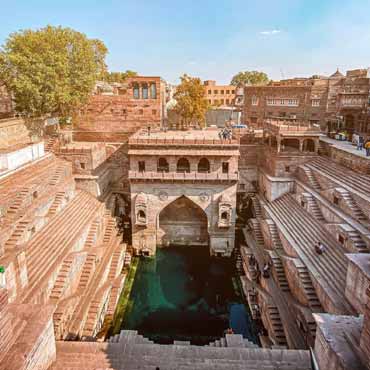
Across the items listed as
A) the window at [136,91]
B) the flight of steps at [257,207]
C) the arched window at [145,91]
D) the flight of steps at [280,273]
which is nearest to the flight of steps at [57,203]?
the flight of steps at [280,273]

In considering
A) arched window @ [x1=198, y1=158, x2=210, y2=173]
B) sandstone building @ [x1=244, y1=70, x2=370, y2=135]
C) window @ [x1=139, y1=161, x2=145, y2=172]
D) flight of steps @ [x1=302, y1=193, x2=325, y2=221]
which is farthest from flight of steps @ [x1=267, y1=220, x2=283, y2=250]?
sandstone building @ [x1=244, y1=70, x2=370, y2=135]

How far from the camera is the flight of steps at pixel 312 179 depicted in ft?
73.9

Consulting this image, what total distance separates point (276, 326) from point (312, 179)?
38.7ft

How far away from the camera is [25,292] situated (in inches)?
516

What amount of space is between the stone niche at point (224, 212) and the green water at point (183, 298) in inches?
110

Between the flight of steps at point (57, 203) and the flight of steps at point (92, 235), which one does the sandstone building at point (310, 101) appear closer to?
the flight of steps at point (92, 235)

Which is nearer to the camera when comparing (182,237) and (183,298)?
Result: (183,298)

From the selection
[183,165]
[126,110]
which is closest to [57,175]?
[183,165]

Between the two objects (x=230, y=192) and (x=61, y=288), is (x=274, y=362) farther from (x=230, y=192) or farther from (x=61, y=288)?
(x=230, y=192)

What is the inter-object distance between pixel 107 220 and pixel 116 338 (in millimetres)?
11529

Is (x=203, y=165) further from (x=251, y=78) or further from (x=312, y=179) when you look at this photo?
(x=251, y=78)

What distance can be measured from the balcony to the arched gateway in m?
3.26

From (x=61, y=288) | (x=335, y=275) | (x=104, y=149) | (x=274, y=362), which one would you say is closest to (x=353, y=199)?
(x=335, y=275)

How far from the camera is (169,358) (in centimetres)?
1110
